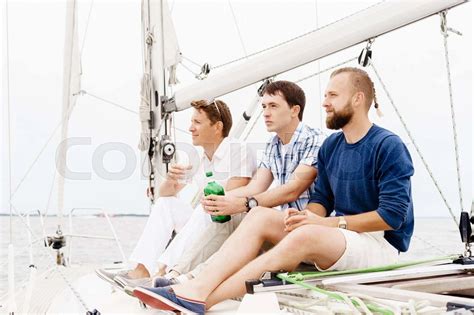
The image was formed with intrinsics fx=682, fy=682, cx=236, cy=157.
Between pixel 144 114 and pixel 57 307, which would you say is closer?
pixel 57 307

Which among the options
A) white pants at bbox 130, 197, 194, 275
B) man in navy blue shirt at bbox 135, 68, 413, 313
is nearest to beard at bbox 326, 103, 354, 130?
man in navy blue shirt at bbox 135, 68, 413, 313

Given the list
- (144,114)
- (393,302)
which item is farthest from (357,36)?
(144,114)

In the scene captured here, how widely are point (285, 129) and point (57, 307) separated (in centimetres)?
124

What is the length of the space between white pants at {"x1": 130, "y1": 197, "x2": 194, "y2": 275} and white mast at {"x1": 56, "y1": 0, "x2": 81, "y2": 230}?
1.32 m

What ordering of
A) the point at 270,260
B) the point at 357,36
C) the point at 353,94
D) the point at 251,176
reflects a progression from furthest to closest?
1. the point at 251,176
2. the point at 357,36
3. the point at 353,94
4. the point at 270,260

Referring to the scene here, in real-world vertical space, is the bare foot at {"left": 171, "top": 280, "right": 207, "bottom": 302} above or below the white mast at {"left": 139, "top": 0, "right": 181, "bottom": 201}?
below

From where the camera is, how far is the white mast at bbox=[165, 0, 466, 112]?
2.83m

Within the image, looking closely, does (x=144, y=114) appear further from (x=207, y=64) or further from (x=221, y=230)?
(x=221, y=230)

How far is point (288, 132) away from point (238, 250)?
83 cm

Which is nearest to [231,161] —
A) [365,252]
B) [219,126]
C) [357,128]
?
[219,126]

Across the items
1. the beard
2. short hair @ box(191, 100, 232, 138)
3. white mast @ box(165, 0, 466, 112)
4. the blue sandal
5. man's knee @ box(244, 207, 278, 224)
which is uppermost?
white mast @ box(165, 0, 466, 112)

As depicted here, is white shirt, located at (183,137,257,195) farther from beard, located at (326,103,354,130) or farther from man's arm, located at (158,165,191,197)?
beard, located at (326,103,354,130)

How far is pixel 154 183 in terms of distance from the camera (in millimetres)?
4180

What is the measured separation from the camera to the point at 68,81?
183 inches
